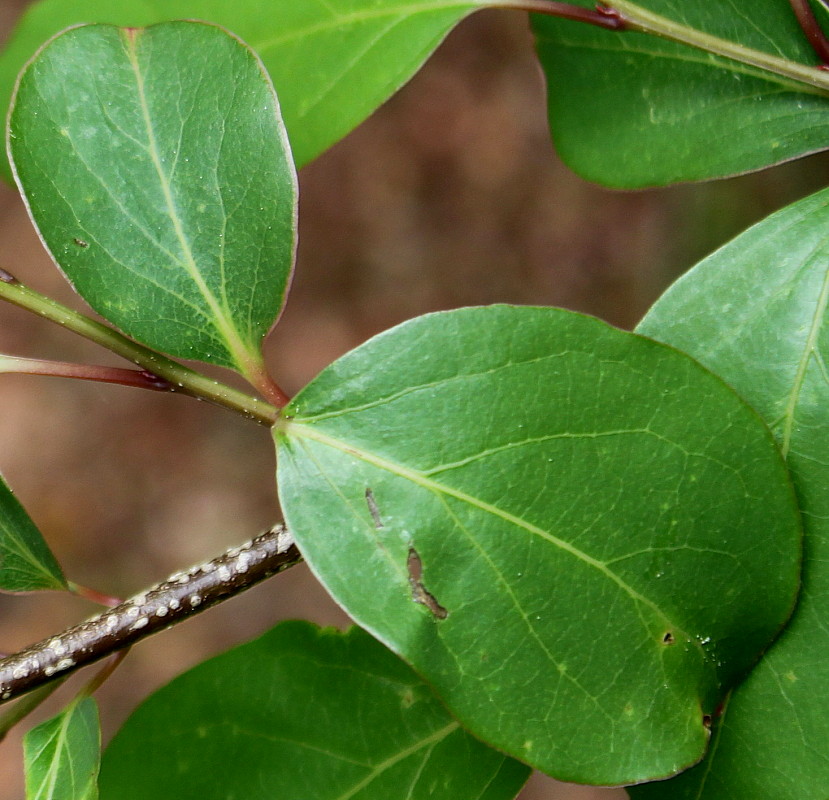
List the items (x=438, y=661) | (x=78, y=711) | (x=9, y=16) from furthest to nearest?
(x=9, y=16) < (x=78, y=711) < (x=438, y=661)

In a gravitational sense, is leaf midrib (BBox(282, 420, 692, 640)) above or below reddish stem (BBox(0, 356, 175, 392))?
below

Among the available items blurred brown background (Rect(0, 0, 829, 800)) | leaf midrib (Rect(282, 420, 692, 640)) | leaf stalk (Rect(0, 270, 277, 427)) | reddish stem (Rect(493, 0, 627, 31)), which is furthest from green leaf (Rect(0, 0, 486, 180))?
blurred brown background (Rect(0, 0, 829, 800))

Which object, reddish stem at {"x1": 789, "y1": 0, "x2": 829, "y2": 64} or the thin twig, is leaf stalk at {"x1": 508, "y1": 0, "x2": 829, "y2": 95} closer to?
reddish stem at {"x1": 789, "y1": 0, "x2": 829, "y2": 64}

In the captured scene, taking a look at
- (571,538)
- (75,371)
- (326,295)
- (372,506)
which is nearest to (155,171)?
(75,371)

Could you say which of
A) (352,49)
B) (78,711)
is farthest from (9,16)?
(78,711)

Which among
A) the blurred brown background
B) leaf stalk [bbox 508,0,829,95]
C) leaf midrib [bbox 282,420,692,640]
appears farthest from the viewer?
the blurred brown background

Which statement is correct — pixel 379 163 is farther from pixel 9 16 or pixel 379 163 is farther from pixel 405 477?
pixel 405 477

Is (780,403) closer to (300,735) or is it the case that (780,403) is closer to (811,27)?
(811,27)
